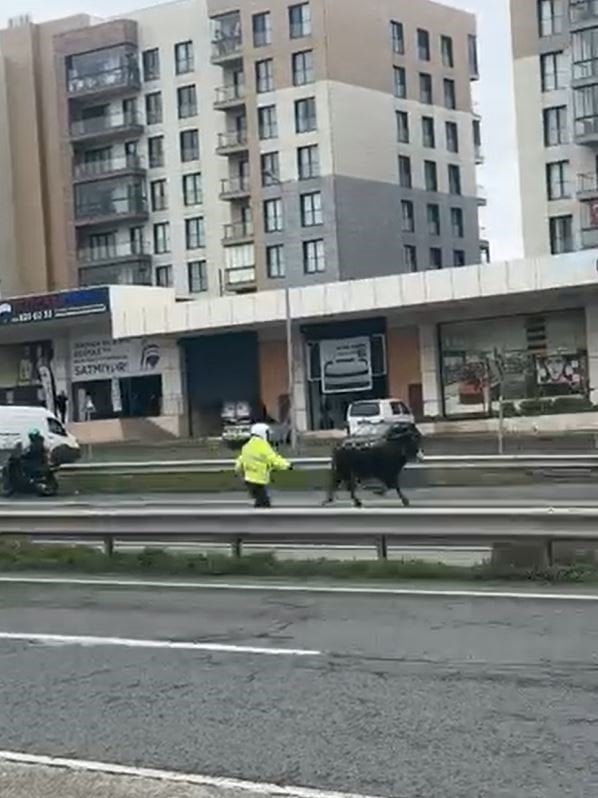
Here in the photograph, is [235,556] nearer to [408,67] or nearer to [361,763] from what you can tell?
[361,763]

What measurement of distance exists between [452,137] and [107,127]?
22.1 metres

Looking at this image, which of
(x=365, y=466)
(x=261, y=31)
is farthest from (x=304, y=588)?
(x=261, y=31)

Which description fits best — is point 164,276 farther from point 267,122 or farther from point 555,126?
point 555,126

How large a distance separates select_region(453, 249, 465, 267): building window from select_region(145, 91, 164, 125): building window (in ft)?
67.5

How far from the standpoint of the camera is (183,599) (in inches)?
447

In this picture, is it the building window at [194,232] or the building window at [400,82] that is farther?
the building window at [194,232]

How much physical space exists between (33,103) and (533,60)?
3486cm

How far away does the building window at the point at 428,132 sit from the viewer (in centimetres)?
8131

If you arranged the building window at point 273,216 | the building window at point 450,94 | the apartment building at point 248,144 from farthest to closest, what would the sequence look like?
the building window at point 450,94 → the building window at point 273,216 → the apartment building at point 248,144

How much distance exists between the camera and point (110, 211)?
8225 cm

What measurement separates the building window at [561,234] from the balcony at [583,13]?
363 inches

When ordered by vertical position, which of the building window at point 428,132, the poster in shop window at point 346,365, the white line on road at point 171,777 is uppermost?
the building window at point 428,132

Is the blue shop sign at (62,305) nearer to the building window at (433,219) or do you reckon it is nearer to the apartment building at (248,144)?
the apartment building at (248,144)

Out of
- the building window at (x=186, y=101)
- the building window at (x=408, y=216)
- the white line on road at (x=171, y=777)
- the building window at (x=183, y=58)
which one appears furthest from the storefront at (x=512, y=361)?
the white line on road at (x=171, y=777)
